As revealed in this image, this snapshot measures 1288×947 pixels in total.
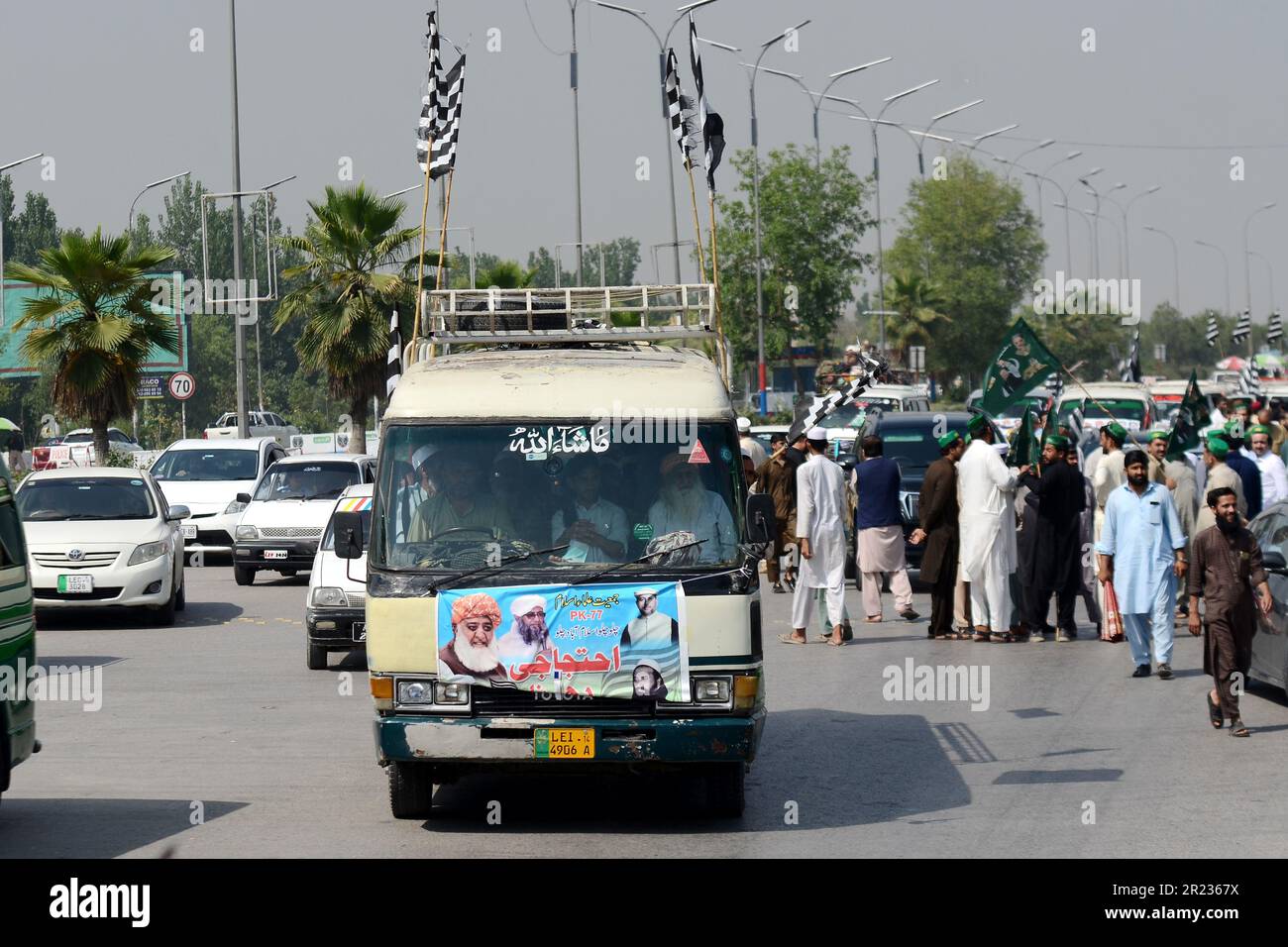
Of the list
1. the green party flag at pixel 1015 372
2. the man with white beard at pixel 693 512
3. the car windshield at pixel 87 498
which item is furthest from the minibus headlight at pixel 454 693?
the car windshield at pixel 87 498

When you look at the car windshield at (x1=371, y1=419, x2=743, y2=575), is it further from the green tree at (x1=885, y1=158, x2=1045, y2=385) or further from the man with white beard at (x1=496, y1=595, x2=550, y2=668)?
the green tree at (x1=885, y1=158, x2=1045, y2=385)

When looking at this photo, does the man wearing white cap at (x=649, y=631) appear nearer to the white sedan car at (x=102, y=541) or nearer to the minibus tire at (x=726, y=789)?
the minibus tire at (x=726, y=789)

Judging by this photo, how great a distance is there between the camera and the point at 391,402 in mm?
9586

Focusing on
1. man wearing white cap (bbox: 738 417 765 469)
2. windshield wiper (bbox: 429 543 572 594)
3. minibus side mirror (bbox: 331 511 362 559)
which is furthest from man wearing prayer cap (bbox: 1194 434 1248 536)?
windshield wiper (bbox: 429 543 572 594)

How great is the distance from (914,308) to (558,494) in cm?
7417

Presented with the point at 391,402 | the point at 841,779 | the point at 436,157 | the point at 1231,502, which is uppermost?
the point at 436,157

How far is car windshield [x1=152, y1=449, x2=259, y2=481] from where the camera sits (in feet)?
92.9

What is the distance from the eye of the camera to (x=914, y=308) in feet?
269

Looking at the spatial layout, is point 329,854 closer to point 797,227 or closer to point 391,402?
point 391,402

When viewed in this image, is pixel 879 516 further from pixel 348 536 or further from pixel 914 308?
pixel 914 308

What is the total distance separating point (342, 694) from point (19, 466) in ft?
117

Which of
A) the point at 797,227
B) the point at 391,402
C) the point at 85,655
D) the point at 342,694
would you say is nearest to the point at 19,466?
the point at 797,227

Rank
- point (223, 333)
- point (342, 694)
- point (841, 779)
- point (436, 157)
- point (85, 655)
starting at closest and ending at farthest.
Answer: point (841, 779), point (342, 694), point (436, 157), point (85, 655), point (223, 333)
